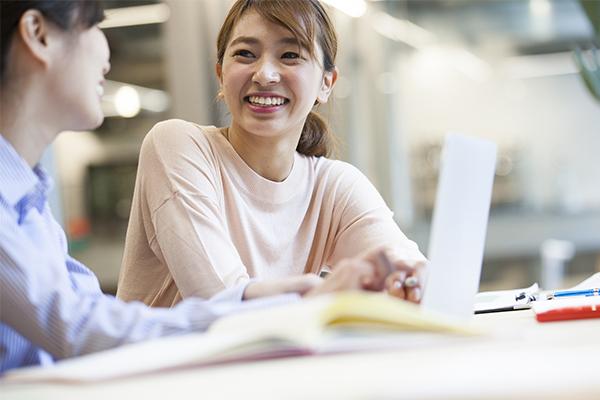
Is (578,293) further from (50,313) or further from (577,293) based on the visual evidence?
(50,313)

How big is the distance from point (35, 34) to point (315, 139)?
1035 millimetres

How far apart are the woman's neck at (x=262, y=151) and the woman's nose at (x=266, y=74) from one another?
0.11 meters

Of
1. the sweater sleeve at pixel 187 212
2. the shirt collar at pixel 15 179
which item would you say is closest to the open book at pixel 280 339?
the shirt collar at pixel 15 179

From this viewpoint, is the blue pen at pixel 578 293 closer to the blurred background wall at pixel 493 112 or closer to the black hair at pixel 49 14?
the black hair at pixel 49 14

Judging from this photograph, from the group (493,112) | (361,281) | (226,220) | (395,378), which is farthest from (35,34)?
(493,112)

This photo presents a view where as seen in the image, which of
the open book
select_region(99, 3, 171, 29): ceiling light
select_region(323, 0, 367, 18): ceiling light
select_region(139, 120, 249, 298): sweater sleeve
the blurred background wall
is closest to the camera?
the open book

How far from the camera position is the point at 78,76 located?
3.73 feet

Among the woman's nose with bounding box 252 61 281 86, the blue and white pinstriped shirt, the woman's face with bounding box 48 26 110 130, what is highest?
the woman's nose with bounding box 252 61 281 86

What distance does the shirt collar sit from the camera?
1.07 meters

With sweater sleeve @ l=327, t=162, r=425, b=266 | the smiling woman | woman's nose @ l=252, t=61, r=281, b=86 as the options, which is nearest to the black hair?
the smiling woman

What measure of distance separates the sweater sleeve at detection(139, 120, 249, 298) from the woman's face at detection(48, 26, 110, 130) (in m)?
0.40

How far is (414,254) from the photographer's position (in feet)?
5.66

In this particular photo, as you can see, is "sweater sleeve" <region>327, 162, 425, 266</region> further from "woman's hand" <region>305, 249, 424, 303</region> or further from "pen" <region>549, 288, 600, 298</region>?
"woman's hand" <region>305, 249, 424, 303</region>

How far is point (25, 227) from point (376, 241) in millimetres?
872
